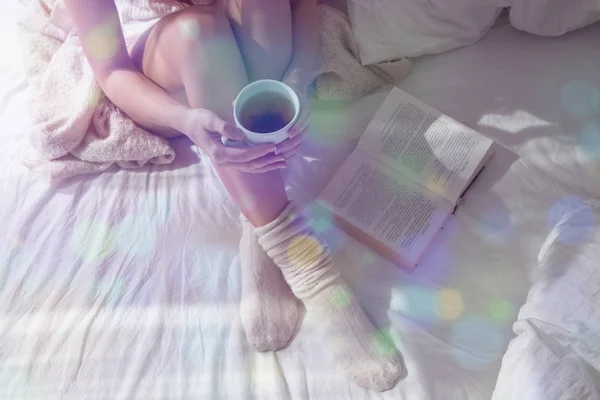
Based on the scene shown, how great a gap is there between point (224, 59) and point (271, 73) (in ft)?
0.31

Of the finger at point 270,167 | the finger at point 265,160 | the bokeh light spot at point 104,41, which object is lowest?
the finger at point 270,167

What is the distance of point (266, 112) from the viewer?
0.67 meters

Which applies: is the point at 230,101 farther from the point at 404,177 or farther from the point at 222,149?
the point at 404,177

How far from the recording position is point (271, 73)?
850 mm

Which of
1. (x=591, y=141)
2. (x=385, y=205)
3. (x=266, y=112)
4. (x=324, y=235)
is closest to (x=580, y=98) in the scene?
(x=591, y=141)

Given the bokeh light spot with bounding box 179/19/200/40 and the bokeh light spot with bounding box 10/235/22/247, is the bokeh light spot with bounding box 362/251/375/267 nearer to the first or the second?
the bokeh light spot with bounding box 179/19/200/40

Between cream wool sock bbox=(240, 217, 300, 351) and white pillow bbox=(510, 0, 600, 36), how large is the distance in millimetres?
586

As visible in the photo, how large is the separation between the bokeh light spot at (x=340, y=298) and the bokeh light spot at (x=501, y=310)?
199 mm

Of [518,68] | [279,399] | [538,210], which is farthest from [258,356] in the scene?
[518,68]

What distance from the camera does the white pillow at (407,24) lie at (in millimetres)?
→ 997

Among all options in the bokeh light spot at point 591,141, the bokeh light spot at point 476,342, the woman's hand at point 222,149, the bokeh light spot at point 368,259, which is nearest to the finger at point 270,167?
the woman's hand at point 222,149

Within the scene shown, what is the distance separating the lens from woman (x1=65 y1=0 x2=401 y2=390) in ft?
2.53

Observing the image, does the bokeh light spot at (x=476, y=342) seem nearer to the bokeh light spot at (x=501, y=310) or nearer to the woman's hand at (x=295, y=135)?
the bokeh light spot at (x=501, y=310)

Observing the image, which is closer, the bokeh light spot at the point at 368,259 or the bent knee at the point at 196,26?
the bent knee at the point at 196,26
